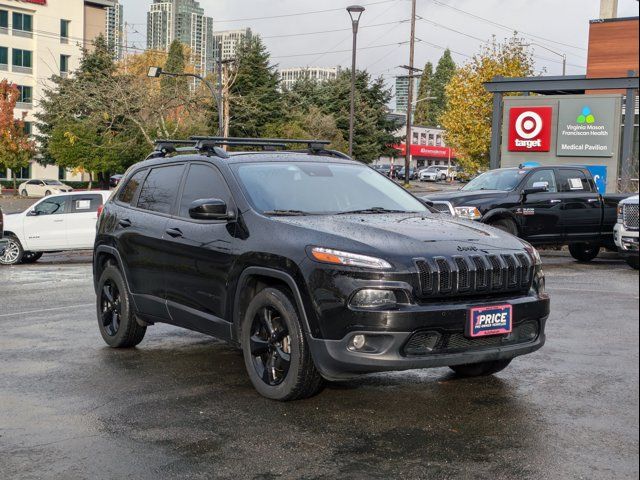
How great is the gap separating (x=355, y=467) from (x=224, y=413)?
55.1 inches

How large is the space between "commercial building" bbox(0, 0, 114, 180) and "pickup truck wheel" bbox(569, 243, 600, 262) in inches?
2579

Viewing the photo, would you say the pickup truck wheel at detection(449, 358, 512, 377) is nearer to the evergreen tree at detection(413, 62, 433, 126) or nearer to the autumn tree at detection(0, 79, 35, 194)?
the autumn tree at detection(0, 79, 35, 194)

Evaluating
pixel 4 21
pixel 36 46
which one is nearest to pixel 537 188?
pixel 4 21

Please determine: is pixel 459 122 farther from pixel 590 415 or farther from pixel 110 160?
pixel 590 415

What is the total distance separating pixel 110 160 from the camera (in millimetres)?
60219

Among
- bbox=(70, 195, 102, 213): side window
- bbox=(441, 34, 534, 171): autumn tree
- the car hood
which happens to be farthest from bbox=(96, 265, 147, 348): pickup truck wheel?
bbox=(441, 34, 534, 171): autumn tree

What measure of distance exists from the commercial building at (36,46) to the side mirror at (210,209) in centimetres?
7411

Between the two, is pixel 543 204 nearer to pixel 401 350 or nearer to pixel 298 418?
pixel 401 350

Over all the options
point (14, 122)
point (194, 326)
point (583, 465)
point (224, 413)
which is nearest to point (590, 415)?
point (583, 465)

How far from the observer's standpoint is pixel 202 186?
23.7ft

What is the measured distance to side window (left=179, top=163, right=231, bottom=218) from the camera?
696 centimetres

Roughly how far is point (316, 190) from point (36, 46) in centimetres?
8137

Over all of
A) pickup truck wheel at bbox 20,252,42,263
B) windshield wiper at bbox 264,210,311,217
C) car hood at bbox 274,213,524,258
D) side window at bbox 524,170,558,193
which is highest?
side window at bbox 524,170,558,193

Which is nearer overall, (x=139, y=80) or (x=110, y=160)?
(x=139, y=80)
